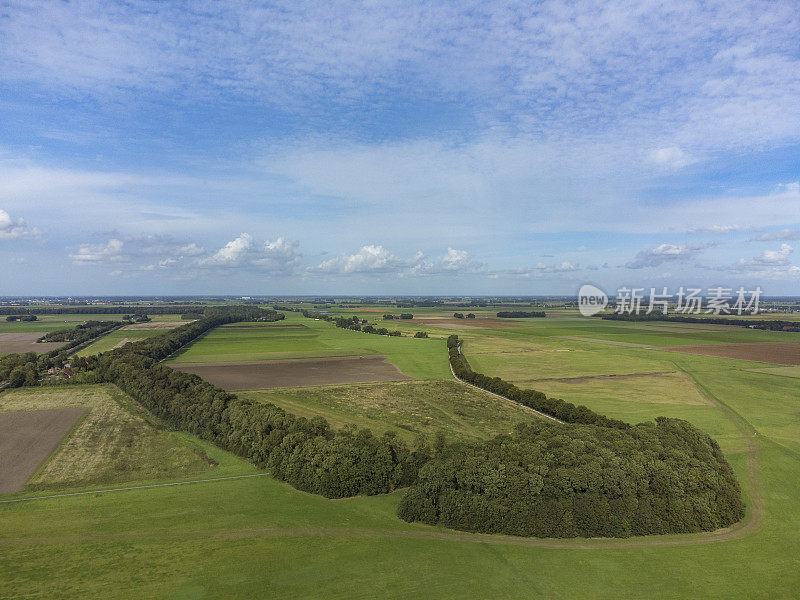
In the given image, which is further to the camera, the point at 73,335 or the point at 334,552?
the point at 73,335

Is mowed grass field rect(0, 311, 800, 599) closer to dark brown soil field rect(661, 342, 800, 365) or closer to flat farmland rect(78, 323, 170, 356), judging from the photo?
dark brown soil field rect(661, 342, 800, 365)

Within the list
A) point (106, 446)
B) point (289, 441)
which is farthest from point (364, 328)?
point (289, 441)

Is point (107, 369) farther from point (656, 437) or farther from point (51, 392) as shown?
point (656, 437)

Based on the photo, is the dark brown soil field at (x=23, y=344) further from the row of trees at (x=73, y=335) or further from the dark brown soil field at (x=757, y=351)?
the dark brown soil field at (x=757, y=351)

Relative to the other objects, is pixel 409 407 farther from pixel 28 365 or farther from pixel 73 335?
pixel 73 335

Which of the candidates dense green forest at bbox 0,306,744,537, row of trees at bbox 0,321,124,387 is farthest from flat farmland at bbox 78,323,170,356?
dense green forest at bbox 0,306,744,537
